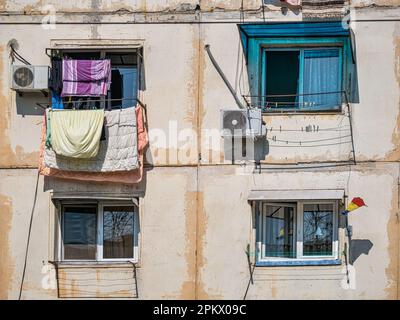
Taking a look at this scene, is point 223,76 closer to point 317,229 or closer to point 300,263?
point 317,229

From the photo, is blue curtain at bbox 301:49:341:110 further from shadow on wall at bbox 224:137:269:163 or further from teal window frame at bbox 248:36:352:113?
shadow on wall at bbox 224:137:269:163

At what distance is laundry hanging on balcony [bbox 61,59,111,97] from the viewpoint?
12367mm

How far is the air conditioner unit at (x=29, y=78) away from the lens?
12.2 meters

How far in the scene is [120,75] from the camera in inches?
501

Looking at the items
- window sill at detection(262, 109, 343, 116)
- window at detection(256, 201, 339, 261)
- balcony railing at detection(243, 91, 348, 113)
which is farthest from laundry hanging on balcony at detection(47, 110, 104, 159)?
window at detection(256, 201, 339, 261)

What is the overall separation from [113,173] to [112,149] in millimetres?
352

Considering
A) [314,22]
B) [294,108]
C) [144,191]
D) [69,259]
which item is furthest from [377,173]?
[69,259]

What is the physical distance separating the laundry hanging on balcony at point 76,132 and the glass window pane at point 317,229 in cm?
325

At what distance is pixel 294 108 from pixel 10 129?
13.9 ft

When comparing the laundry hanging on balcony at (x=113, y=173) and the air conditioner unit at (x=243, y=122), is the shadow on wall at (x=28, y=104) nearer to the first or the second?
the laundry hanging on balcony at (x=113, y=173)

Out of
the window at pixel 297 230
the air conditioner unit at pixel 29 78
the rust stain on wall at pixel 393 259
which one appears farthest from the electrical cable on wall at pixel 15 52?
the rust stain on wall at pixel 393 259

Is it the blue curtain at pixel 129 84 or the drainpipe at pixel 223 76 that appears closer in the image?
the drainpipe at pixel 223 76

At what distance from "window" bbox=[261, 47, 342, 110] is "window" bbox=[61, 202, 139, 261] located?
2.72 metres

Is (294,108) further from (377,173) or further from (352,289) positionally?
(352,289)
